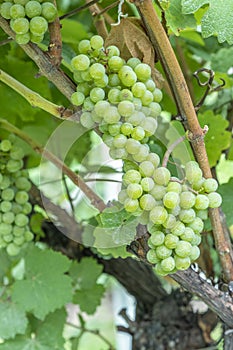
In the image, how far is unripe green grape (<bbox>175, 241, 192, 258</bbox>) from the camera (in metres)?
0.61

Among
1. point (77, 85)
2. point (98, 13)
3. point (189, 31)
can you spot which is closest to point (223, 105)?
point (189, 31)

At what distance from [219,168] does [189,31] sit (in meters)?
0.31

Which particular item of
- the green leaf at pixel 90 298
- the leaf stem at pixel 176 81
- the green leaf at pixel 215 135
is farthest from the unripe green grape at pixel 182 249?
the green leaf at pixel 90 298

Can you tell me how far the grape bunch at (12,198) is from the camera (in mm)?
880

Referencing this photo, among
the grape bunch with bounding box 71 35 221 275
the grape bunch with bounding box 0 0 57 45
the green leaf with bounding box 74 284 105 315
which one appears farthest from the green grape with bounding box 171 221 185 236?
the green leaf with bounding box 74 284 105 315

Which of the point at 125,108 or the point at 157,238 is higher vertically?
the point at 125,108

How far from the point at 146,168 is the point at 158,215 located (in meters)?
0.05

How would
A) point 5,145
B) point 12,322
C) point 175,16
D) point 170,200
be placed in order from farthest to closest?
point 12,322
point 5,145
point 175,16
point 170,200

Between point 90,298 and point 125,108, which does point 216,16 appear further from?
point 90,298

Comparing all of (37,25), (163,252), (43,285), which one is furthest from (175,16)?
(43,285)

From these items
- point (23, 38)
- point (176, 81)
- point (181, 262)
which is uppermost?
point (23, 38)

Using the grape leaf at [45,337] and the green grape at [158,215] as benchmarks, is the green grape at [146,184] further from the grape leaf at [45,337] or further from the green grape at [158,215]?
the grape leaf at [45,337]

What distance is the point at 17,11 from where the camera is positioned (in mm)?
607

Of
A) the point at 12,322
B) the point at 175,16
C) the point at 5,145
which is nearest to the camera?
the point at 175,16
